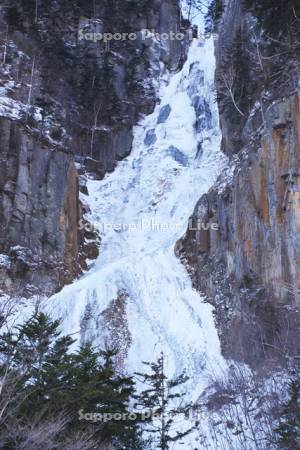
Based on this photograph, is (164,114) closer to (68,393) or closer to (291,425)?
(68,393)

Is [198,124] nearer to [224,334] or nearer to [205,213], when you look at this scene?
[205,213]

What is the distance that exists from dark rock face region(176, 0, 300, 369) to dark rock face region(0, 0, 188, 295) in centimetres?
906

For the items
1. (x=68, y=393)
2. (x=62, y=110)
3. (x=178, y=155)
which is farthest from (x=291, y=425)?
(x=62, y=110)

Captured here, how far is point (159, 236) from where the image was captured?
40.9 meters

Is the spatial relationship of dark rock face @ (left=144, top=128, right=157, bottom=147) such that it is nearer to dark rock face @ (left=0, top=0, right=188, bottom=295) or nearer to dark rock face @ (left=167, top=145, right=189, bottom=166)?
dark rock face @ (left=0, top=0, right=188, bottom=295)

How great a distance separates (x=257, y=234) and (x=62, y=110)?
28942mm

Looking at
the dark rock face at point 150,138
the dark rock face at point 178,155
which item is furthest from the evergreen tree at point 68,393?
the dark rock face at point 150,138

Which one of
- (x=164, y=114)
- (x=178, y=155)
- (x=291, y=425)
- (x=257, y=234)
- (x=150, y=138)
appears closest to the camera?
(x=291, y=425)

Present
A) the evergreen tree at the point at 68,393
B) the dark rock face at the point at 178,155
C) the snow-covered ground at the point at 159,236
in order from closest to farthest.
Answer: the evergreen tree at the point at 68,393
the snow-covered ground at the point at 159,236
the dark rock face at the point at 178,155

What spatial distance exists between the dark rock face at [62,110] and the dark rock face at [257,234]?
9056 millimetres

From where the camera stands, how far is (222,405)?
20625mm

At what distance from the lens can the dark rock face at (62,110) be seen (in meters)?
35.2

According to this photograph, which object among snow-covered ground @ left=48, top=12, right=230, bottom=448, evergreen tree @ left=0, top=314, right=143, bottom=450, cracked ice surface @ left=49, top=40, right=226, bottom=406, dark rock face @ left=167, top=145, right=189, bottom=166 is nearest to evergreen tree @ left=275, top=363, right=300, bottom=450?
evergreen tree @ left=0, top=314, right=143, bottom=450

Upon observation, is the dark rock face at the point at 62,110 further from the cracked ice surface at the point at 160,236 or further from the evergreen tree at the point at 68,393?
the evergreen tree at the point at 68,393
